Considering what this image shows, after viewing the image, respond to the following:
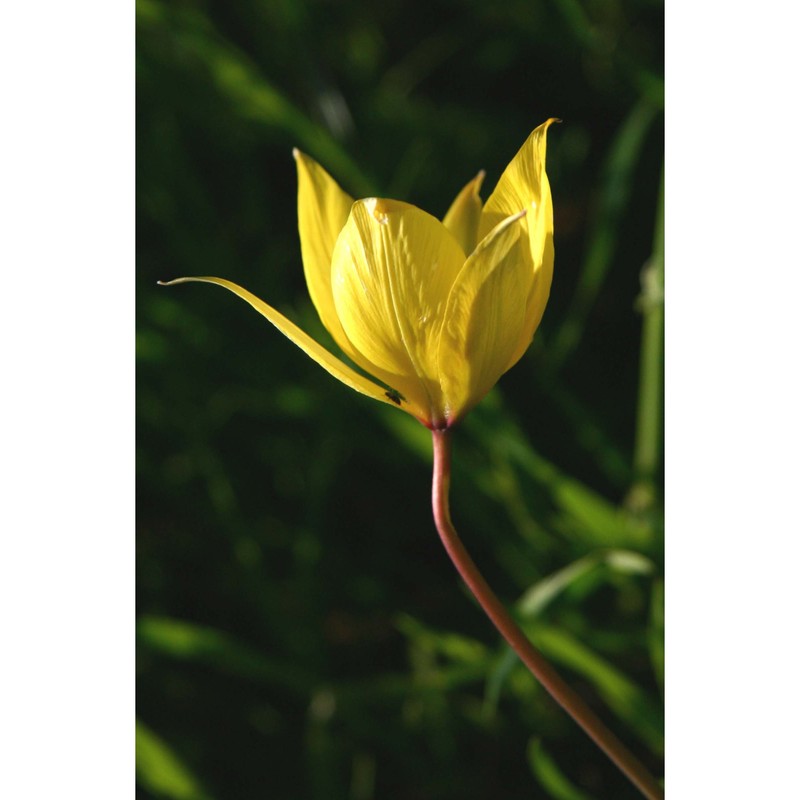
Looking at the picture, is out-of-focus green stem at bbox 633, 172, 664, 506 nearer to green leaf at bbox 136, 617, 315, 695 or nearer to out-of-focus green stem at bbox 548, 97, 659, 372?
out-of-focus green stem at bbox 548, 97, 659, 372

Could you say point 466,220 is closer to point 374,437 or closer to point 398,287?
point 398,287

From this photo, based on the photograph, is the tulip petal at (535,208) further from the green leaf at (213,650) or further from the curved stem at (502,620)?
the green leaf at (213,650)

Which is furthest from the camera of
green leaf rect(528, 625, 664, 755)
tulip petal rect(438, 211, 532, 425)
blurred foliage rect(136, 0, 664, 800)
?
blurred foliage rect(136, 0, 664, 800)

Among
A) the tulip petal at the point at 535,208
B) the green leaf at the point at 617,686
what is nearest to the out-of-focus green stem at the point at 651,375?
the green leaf at the point at 617,686

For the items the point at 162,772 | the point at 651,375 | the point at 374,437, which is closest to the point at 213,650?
the point at 162,772

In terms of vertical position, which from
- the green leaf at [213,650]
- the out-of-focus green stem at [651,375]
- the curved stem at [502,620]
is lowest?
the green leaf at [213,650]

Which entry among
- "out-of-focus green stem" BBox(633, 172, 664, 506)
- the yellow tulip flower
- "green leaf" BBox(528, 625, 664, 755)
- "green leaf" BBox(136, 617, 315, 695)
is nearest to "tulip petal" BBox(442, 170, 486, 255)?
the yellow tulip flower
